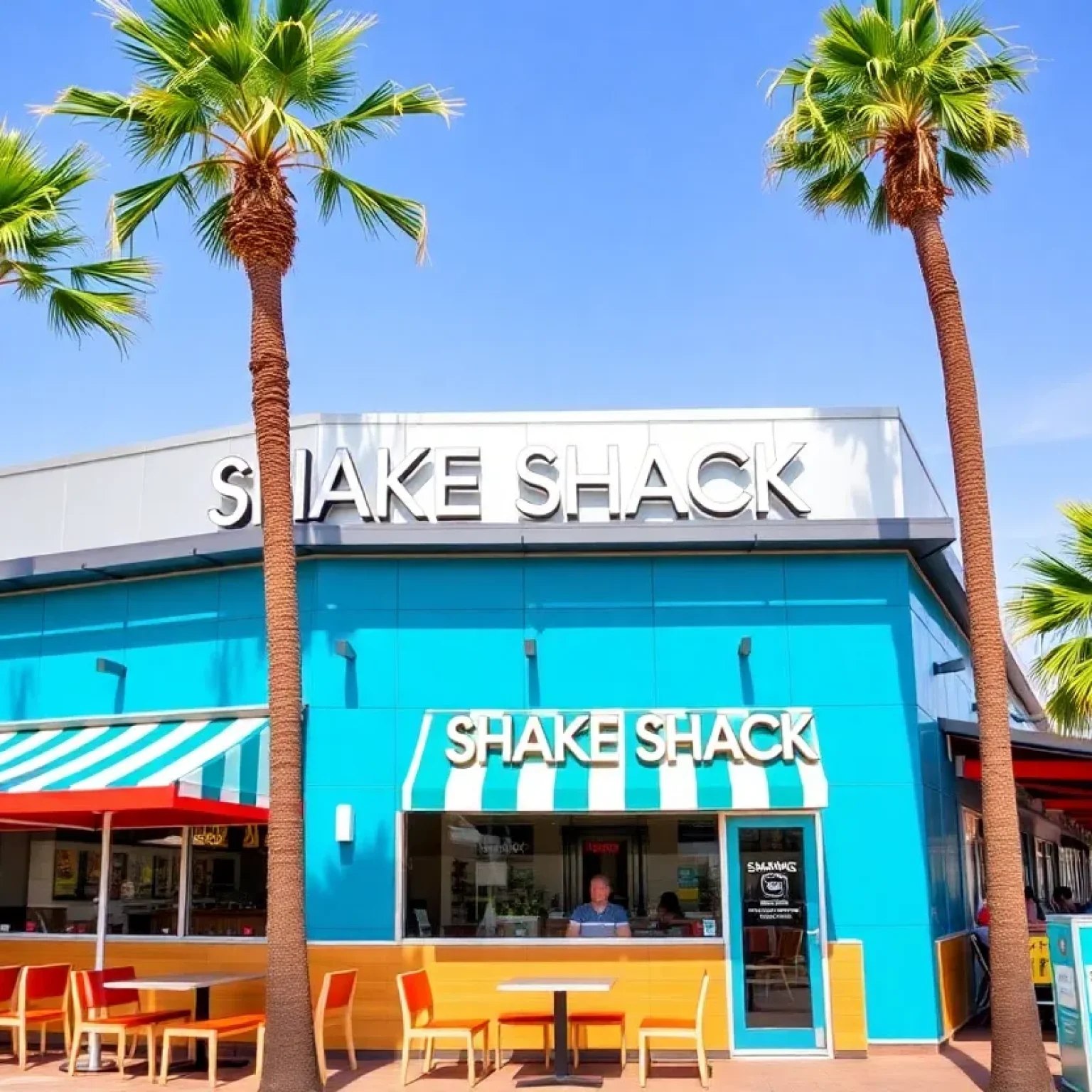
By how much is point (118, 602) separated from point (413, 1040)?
6.61m

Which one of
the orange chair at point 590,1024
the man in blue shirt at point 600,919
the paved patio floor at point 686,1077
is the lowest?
the paved patio floor at point 686,1077

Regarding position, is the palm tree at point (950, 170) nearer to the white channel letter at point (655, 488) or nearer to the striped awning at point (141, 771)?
the white channel letter at point (655, 488)

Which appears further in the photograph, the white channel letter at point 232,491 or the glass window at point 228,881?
the white channel letter at point 232,491

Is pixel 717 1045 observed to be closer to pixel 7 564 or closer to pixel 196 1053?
pixel 196 1053

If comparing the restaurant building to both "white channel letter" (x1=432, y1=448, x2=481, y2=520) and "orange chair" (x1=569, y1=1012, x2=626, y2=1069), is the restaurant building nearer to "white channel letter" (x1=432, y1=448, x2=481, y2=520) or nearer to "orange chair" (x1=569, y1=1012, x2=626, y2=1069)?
"white channel letter" (x1=432, y1=448, x2=481, y2=520)

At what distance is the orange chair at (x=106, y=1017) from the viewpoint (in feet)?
42.8

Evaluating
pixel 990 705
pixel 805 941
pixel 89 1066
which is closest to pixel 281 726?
pixel 89 1066

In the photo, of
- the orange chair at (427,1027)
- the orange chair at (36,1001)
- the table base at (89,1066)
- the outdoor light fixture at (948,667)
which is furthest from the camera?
the outdoor light fixture at (948,667)

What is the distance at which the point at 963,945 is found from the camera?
16656 mm

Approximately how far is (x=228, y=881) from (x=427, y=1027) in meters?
3.94

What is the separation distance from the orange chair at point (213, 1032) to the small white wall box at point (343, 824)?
225cm

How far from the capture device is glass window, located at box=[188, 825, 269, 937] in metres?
15.4

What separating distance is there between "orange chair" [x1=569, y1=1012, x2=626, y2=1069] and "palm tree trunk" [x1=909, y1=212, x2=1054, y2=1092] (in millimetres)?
3712

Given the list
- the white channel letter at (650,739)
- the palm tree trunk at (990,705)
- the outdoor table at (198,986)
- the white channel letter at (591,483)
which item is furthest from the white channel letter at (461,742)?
the palm tree trunk at (990,705)
